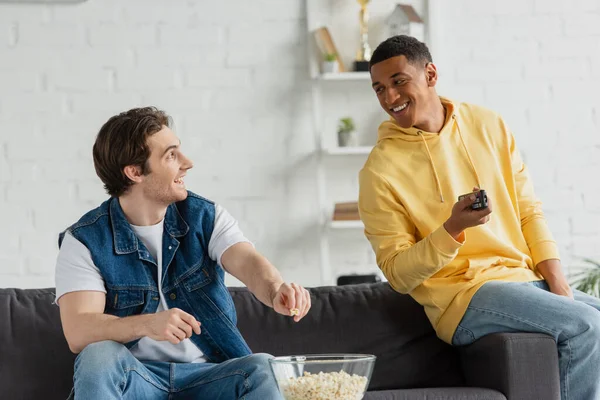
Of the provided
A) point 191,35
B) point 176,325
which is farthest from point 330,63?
point 176,325

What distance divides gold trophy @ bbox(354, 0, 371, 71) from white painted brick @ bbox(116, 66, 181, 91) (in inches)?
32.2

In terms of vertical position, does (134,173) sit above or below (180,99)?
below

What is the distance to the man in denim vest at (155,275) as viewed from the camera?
6.54 feet

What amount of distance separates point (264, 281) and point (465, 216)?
56cm

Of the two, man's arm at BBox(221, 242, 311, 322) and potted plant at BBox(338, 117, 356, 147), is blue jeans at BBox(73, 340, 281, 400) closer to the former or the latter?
man's arm at BBox(221, 242, 311, 322)

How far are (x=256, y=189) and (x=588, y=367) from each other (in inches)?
76.6

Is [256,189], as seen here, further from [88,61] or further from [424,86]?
→ [424,86]

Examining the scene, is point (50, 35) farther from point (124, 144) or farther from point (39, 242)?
point (124, 144)

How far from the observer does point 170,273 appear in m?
2.22

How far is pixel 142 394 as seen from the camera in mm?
1968

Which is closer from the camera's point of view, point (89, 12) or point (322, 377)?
point (322, 377)

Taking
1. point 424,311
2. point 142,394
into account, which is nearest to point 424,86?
point 424,311

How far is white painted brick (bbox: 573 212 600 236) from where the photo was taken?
13.1 ft

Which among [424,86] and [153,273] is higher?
[424,86]
